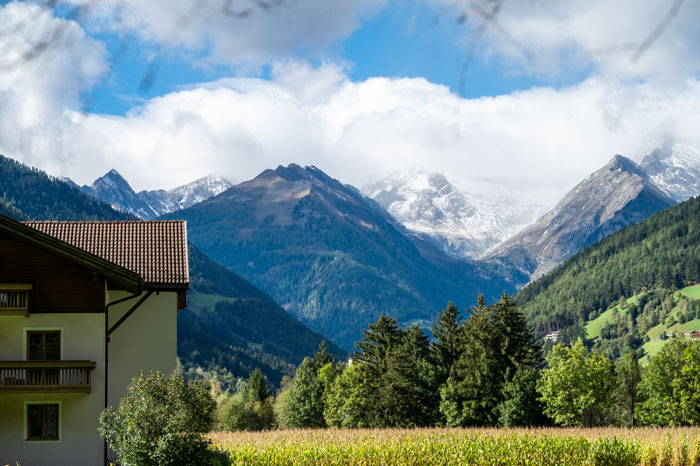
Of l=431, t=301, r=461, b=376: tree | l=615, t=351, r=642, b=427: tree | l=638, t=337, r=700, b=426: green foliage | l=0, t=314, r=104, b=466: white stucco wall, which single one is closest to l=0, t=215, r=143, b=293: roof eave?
l=0, t=314, r=104, b=466: white stucco wall

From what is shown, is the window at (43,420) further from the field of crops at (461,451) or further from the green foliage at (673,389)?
the green foliage at (673,389)

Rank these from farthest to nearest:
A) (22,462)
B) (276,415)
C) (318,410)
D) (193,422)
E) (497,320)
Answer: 1. (276,415)
2. (318,410)
3. (497,320)
4. (22,462)
5. (193,422)

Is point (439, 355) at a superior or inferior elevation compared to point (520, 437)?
superior

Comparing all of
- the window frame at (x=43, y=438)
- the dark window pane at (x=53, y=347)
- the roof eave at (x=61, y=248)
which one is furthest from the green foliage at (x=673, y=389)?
the dark window pane at (x=53, y=347)

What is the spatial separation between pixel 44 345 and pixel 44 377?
1.76 m

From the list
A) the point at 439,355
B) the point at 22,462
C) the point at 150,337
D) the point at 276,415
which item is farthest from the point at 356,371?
the point at 22,462

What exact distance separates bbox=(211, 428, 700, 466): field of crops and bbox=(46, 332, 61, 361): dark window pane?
828cm

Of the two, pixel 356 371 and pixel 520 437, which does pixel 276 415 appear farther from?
pixel 520 437

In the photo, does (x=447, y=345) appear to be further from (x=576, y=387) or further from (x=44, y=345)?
(x=44, y=345)

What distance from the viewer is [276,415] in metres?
136

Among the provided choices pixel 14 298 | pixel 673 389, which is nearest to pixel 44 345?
pixel 14 298

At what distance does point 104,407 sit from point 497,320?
55.5 metres

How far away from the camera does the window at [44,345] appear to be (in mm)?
35344

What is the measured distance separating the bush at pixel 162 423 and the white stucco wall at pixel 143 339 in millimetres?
6888
